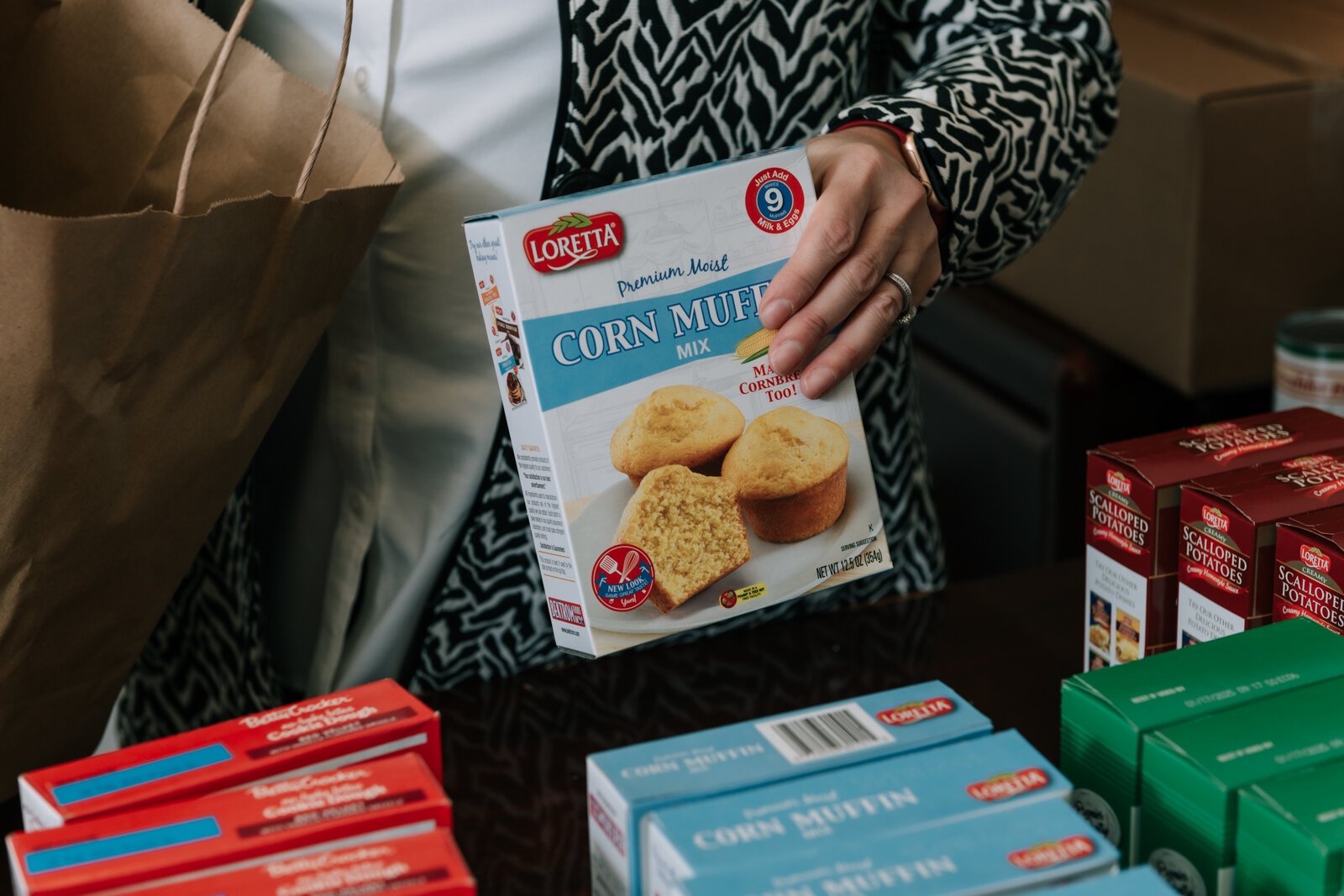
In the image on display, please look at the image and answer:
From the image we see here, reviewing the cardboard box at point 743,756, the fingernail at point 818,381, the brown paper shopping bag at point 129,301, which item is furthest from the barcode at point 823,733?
the brown paper shopping bag at point 129,301

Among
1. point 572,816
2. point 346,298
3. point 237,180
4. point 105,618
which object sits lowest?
point 572,816

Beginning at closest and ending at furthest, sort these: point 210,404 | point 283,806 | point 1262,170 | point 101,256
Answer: point 283,806, point 101,256, point 210,404, point 1262,170

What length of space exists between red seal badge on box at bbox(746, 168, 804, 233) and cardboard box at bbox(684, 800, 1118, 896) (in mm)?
374

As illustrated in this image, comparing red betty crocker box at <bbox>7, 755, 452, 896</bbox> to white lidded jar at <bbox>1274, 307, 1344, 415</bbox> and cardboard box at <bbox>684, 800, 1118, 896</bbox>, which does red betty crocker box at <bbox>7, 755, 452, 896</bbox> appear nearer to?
cardboard box at <bbox>684, 800, 1118, 896</bbox>

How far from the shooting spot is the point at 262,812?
55 centimetres

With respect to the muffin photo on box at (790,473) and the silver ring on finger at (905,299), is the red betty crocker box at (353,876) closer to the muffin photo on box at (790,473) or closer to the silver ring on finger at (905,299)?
the muffin photo on box at (790,473)

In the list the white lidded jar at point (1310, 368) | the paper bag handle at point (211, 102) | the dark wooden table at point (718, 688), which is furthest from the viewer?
the white lidded jar at point (1310, 368)

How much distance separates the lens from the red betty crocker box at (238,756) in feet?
1.89

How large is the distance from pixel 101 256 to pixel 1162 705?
539 mm

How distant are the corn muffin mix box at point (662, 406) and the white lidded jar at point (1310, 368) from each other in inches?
35.2

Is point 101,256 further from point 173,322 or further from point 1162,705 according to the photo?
point 1162,705

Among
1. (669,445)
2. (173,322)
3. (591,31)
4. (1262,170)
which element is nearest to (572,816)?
(669,445)

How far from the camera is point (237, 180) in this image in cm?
88

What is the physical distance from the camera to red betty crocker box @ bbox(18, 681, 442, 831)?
0.57 metres
